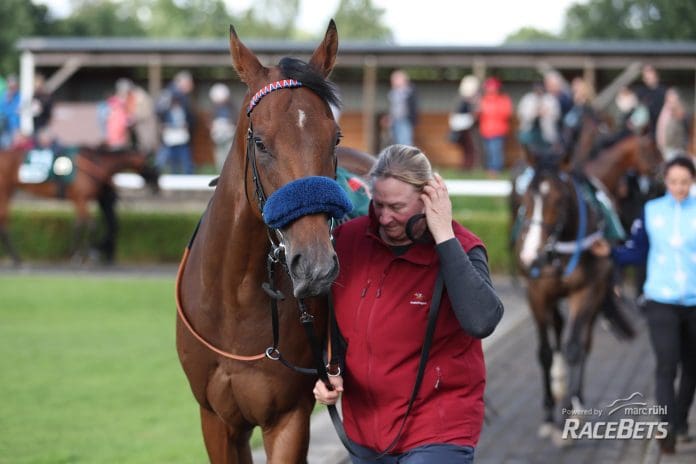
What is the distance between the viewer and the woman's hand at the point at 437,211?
3.40 meters

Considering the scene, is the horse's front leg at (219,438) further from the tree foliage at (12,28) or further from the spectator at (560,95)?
the tree foliage at (12,28)

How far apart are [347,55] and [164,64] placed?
4.73m

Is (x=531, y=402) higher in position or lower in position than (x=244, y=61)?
lower

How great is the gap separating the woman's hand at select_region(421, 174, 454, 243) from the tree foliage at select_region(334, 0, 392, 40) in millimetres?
46790

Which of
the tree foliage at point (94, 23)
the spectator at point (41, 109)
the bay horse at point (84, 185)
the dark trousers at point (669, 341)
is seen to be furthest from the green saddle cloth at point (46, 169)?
the tree foliage at point (94, 23)

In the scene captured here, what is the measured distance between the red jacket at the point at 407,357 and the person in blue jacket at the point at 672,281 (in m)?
3.30

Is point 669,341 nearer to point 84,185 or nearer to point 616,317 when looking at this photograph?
point 616,317

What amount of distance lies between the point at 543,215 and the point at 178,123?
14.8m

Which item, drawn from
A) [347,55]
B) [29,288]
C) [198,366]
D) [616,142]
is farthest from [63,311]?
[347,55]

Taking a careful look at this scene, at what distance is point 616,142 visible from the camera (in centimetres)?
Result: 1230

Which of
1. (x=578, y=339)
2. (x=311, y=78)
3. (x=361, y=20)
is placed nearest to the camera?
(x=311, y=78)

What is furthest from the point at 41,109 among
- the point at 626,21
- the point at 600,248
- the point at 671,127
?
the point at 600,248

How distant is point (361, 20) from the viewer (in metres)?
50.2

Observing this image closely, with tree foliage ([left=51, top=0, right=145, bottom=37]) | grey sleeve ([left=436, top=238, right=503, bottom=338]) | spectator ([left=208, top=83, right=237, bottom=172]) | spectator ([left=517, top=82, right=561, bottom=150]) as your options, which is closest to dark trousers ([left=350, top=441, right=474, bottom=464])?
grey sleeve ([left=436, top=238, right=503, bottom=338])
